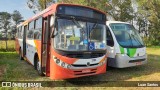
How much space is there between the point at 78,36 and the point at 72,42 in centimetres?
38

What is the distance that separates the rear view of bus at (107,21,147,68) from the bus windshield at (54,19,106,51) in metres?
1.90

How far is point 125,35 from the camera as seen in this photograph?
12.3 metres

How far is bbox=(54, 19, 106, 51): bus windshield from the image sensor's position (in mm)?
9039

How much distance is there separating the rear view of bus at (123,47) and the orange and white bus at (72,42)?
5.96 ft

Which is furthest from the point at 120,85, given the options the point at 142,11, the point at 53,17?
the point at 142,11

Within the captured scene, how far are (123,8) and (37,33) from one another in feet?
111

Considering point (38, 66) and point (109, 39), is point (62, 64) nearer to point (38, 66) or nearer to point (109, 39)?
point (38, 66)

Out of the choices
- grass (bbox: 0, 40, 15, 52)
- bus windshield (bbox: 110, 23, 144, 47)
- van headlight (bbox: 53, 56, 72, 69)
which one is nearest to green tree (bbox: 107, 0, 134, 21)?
grass (bbox: 0, 40, 15, 52)

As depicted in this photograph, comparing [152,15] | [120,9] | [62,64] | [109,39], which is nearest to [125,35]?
[109,39]

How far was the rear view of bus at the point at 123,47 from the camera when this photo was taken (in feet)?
38.4

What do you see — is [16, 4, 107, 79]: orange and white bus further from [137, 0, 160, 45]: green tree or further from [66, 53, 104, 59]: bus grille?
[137, 0, 160, 45]: green tree

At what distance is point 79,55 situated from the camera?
9.17 meters

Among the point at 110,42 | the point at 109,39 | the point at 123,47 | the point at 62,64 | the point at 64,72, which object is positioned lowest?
the point at 64,72

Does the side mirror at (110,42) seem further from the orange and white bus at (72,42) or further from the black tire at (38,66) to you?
the black tire at (38,66)
